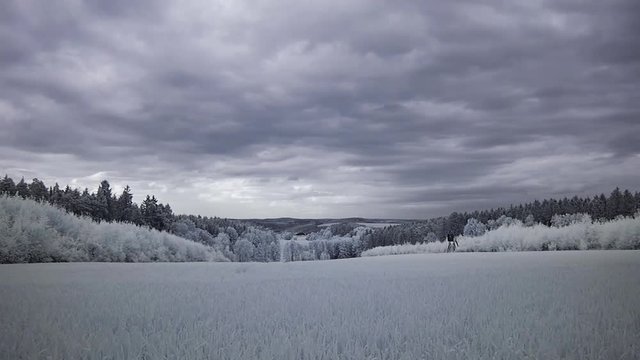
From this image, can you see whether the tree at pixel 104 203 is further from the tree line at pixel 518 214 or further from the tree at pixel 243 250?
the tree line at pixel 518 214

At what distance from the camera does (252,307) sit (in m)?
3.76

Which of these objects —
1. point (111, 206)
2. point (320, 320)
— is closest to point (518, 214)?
point (111, 206)

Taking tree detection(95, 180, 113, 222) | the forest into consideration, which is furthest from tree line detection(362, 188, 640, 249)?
tree detection(95, 180, 113, 222)

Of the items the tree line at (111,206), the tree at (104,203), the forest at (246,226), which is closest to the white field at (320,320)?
the forest at (246,226)

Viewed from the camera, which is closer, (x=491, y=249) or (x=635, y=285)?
(x=635, y=285)

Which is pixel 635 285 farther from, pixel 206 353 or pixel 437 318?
pixel 206 353

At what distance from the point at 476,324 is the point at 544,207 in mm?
100574

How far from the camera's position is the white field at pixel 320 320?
2494mm

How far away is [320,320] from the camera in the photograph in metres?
3.25

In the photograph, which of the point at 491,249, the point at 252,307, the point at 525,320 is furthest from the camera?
the point at 491,249

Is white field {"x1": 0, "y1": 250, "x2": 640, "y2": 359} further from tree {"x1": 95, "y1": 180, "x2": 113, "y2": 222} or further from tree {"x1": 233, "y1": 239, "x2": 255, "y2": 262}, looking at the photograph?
tree {"x1": 233, "y1": 239, "x2": 255, "y2": 262}

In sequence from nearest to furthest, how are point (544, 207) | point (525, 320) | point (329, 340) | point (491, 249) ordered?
point (329, 340) → point (525, 320) → point (491, 249) → point (544, 207)

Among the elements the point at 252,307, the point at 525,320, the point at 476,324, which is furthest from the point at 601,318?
the point at 252,307

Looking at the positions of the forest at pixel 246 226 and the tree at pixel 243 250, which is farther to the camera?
the tree at pixel 243 250
